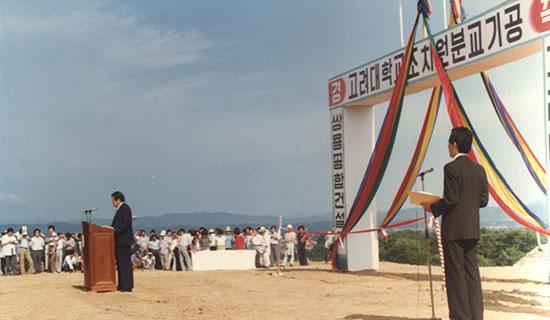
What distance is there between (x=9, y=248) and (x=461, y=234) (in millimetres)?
14512

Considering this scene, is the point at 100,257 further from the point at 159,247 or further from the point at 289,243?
the point at 289,243

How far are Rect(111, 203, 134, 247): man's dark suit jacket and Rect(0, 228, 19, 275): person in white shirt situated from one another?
8175 mm

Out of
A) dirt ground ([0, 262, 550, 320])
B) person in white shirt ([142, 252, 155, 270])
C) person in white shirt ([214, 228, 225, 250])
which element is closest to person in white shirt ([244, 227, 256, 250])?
person in white shirt ([214, 228, 225, 250])

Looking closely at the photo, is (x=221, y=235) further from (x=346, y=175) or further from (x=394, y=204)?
(x=394, y=204)

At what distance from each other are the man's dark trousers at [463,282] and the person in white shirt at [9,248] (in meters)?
14.3

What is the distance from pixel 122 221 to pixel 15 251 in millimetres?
8508

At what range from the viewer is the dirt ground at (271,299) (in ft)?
27.1

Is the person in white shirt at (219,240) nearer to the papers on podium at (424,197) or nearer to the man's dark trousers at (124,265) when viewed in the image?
the man's dark trousers at (124,265)

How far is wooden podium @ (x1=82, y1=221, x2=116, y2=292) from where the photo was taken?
1071cm

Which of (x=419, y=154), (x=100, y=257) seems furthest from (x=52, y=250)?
(x=419, y=154)

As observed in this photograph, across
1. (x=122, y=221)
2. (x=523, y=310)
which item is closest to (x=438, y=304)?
(x=523, y=310)

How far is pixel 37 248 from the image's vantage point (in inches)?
708

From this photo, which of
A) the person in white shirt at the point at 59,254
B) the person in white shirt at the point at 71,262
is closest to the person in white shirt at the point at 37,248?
the person in white shirt at the point at 59,254

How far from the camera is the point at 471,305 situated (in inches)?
234
